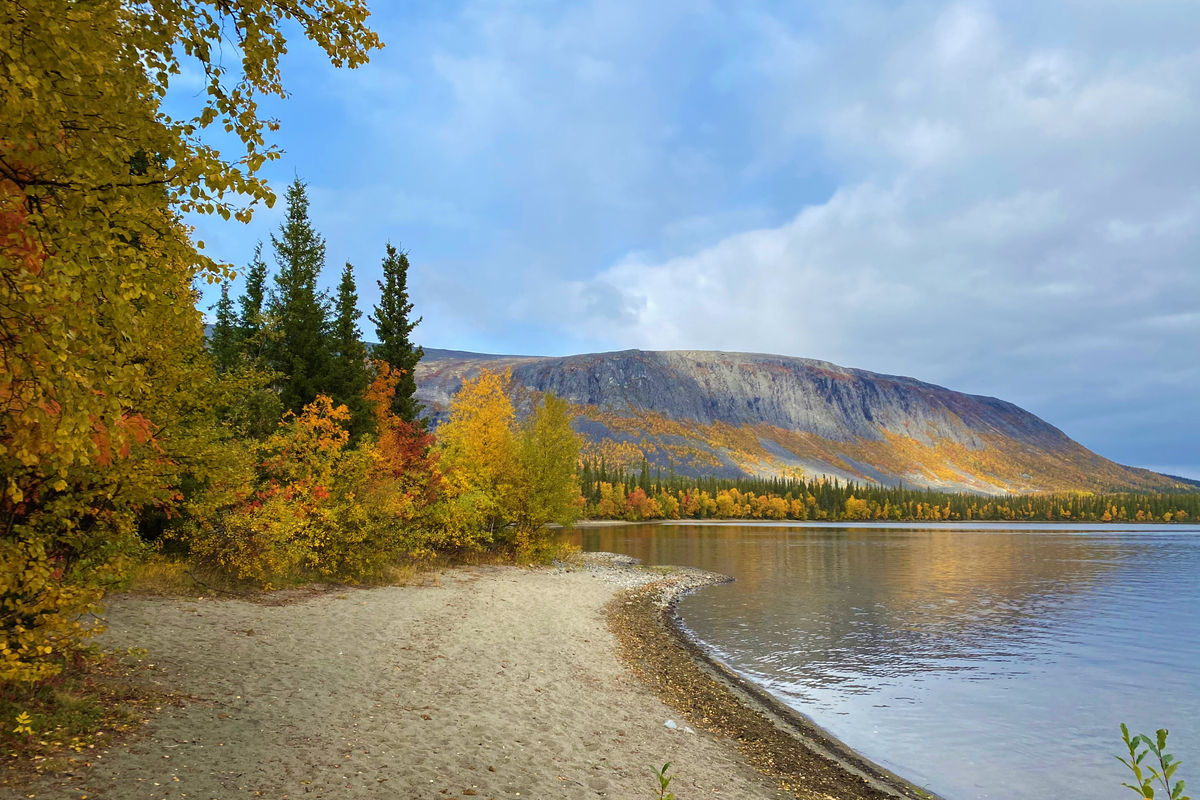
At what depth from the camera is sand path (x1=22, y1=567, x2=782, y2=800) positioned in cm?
940

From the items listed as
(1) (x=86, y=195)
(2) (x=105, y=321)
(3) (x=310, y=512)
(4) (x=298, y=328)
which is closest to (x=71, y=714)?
(2) (x=105, y=321)

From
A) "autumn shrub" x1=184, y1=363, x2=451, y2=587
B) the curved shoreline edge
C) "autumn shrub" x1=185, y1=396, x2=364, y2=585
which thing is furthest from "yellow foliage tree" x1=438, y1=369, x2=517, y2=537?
the curved shoreline edge

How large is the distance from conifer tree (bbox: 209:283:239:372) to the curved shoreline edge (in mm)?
22331

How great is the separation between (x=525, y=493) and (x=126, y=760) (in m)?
33.8

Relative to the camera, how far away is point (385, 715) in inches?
489

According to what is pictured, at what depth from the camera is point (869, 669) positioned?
80.2 feet

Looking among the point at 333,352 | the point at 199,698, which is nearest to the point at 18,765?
the point at 199,698

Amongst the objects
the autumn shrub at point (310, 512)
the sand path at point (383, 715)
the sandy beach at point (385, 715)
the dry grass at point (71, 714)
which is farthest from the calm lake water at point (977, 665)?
the dry grass at point (71, 714)

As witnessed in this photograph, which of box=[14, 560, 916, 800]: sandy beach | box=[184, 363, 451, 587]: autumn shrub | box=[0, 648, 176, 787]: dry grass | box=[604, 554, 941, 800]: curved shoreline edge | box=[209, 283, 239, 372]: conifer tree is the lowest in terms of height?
box=[604, 554, 941, 800]: curved shoreline edge

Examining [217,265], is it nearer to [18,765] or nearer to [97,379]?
[97,379]

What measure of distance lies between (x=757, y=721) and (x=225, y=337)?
1305 inches

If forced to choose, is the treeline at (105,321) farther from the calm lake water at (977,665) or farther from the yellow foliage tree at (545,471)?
the yellow foliage tree at (545,471)

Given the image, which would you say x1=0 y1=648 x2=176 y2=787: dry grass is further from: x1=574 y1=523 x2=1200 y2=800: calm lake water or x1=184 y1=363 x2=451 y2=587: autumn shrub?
x1=574 y1=523 x2=1200 y2=800: calm lake water

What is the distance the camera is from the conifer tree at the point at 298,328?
34.1m
